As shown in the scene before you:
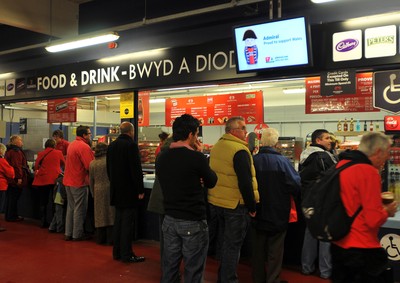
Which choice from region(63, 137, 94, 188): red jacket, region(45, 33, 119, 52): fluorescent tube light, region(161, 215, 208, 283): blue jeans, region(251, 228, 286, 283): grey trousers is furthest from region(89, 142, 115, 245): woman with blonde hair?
region(161, 215, 208, 283): blue jeans

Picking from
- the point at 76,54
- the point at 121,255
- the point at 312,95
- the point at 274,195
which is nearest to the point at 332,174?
the point at 274,195

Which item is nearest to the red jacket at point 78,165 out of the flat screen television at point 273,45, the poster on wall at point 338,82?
the flat screen television at point 273,45

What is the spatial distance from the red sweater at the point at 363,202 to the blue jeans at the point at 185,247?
1.05m

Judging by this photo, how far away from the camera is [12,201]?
7.68m

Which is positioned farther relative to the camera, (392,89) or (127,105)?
(127,105)

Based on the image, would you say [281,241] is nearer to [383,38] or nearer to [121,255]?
[121,255]

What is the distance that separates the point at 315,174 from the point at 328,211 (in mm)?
1800

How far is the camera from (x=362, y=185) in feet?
7.71

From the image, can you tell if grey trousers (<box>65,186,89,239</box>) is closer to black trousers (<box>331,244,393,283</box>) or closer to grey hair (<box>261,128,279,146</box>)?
grey hair (<box>261,128,279,146</box>)

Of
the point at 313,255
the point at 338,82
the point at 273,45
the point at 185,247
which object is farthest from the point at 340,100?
the point at 185,247

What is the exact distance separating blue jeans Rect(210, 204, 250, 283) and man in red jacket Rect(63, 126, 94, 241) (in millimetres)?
2887

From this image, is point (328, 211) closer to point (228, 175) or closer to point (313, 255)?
point (228, 175)

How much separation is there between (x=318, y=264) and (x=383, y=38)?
253 cm

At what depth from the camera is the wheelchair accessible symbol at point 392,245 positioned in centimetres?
409
